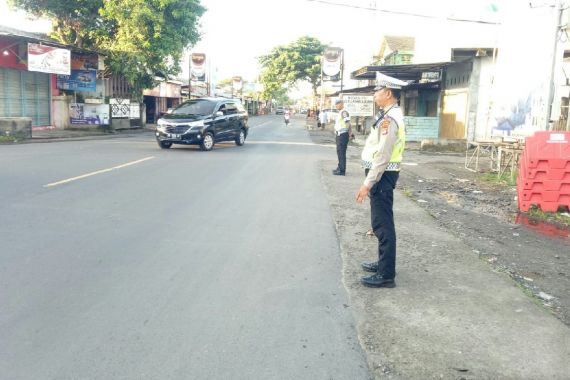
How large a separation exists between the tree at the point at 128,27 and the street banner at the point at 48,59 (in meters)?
4.14

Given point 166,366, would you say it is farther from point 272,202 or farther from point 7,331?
point 272,202

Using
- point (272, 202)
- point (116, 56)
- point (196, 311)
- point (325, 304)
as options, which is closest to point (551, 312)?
point (325, 304)

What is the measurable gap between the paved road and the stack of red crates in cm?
346

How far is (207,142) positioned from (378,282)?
13.1 m

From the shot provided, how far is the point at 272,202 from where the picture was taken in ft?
27.2

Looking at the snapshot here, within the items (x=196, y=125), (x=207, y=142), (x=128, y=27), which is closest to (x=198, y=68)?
(x=128, y=27)

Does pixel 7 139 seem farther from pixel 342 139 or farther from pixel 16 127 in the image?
pixel 342 139

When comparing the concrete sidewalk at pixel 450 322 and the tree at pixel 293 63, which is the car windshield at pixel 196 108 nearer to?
the concrete sidewalk at pixel 450 322

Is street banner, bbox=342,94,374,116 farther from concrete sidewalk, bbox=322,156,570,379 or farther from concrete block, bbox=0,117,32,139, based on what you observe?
concrete sidewalk, bbox=322,156,570,379

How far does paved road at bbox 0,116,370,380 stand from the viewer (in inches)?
121

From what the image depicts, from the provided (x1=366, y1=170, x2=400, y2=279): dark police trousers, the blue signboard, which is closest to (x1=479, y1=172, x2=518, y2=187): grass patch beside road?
(x1=366, y1=170, x2=400, y2=279): dark police trousers

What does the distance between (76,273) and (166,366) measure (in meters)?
1.95

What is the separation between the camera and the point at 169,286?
14.2 feet

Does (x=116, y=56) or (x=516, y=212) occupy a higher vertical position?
(x=116, y=56)
